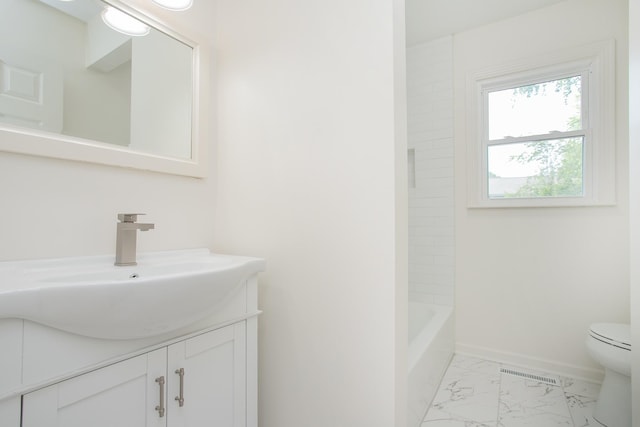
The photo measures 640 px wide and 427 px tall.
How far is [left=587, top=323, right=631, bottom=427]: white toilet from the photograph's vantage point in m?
1.46

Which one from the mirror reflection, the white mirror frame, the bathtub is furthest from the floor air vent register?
the mirror reflection

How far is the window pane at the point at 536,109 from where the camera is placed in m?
2.07

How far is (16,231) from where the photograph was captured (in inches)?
35.7

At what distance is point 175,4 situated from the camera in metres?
1.27

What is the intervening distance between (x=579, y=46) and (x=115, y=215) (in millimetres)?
2899

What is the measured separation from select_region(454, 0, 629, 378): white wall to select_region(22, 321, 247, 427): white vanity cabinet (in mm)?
1960

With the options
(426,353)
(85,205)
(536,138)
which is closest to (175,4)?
(85,205)

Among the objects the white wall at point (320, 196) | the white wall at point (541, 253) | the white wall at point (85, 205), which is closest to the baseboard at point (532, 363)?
the white wall at point (541, 253)

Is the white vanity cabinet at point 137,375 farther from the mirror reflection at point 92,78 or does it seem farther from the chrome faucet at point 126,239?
the mirror reflection at point 92,78

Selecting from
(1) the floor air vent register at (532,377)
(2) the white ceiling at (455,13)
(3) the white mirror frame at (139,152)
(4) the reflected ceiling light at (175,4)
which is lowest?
(1) the floor air vent register at (532,377)

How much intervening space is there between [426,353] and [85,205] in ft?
5.54

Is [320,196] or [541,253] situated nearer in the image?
[320,196]

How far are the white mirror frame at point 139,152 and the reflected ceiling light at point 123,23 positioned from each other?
0.02 m

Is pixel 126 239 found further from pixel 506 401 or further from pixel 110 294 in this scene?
pixel 506 401
